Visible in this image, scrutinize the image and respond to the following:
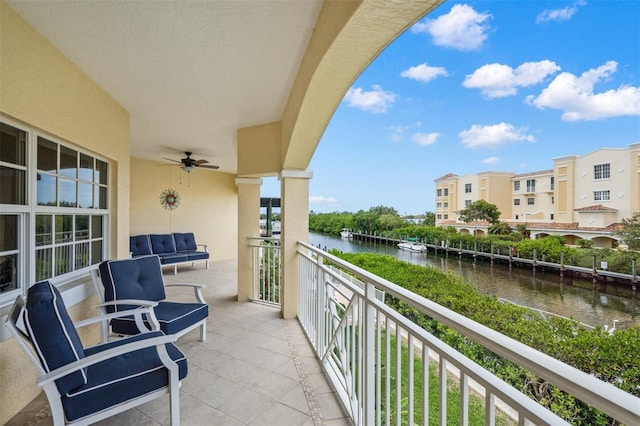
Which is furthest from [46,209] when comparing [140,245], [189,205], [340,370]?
[189,205]

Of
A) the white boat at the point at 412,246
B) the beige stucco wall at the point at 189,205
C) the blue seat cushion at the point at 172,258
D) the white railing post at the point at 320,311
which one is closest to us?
the white railing post at the point at 320,311

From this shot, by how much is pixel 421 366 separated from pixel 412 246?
7286 mm

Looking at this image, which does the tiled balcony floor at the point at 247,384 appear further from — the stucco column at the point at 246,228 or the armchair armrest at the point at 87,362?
the stucco column at the point at 246,228

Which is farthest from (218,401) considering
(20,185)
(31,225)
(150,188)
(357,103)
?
(357,103)

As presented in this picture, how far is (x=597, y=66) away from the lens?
489 centimetres

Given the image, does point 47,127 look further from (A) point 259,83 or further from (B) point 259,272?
(B) point 259,272

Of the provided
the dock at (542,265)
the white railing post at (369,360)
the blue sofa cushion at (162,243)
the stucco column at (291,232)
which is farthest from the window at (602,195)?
the blue sofa cushion at (162,243)

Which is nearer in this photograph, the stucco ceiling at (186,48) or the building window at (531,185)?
the stucco ceiling at (186,48)

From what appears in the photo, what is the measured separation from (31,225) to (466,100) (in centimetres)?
1051

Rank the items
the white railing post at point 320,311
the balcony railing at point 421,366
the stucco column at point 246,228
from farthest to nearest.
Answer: the stucco column at point 246,228 → the white railing post at point 320,311 → the balcony railing at point 421,366

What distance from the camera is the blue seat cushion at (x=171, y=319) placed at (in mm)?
2451

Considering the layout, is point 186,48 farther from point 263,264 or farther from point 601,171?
point 601,171

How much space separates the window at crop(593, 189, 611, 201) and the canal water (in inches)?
50.9

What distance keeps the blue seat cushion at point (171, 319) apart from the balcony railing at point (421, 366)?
3.77 feet
